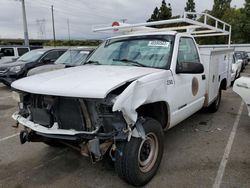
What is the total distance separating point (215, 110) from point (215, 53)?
171 centimetres

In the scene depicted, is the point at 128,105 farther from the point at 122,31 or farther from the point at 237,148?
the point at 122,31

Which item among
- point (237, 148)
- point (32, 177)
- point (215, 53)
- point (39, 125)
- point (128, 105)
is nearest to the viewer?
point (128, 105)

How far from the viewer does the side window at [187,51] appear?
416cm

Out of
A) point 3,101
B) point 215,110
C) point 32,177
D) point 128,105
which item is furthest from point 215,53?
point 3,101

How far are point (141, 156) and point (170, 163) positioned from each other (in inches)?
31.0

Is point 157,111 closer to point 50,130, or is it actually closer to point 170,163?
point 170,163

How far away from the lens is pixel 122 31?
18.9 feet

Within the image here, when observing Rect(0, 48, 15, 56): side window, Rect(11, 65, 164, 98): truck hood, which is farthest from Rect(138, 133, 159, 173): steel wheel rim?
Rect(0, 48, 15, 56): side window

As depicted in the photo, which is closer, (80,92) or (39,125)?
(80,92)

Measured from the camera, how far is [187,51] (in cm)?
450

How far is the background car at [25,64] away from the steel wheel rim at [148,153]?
8073 mm

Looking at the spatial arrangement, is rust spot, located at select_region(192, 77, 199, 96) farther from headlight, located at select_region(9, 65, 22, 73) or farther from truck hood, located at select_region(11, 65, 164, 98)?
headlight, located at select_region(9, 65, 22, 73)

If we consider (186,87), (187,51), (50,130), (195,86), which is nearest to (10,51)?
(187,51)

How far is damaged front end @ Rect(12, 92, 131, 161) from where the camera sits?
107 inches
